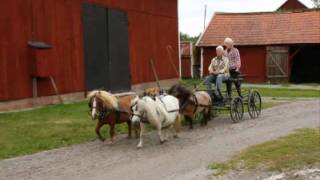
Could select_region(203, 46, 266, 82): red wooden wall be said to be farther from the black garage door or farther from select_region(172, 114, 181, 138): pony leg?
select_region(172, 114, 181, 138): pony leg

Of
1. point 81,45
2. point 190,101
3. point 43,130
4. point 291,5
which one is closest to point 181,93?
point 190,101

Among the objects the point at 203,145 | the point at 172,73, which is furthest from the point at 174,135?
the point at 172,73

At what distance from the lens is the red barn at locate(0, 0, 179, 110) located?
20750 mm

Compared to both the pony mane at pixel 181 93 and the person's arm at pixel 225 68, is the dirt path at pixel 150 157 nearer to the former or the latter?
the pony mane at pixel 181 93

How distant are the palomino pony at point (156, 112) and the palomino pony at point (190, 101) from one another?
1.37 m

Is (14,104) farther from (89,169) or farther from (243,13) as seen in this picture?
(243,13)

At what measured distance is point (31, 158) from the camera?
40.1ft

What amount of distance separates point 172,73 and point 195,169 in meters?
23.2

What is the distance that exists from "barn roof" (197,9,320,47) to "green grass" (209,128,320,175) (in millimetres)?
26625

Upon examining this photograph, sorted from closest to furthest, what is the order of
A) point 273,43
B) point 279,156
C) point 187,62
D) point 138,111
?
point 279,156 < point 138,111 < point 273,43 < point 187,62

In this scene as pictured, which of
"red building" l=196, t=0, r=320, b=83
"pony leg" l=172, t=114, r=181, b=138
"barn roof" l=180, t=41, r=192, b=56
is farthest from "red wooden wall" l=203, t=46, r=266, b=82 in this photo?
"pony leg" l=172, t=114, r=181, b=138

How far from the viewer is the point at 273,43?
39.8 metres

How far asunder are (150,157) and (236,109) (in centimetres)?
600

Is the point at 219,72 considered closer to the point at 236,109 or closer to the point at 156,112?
the point at 236,109
